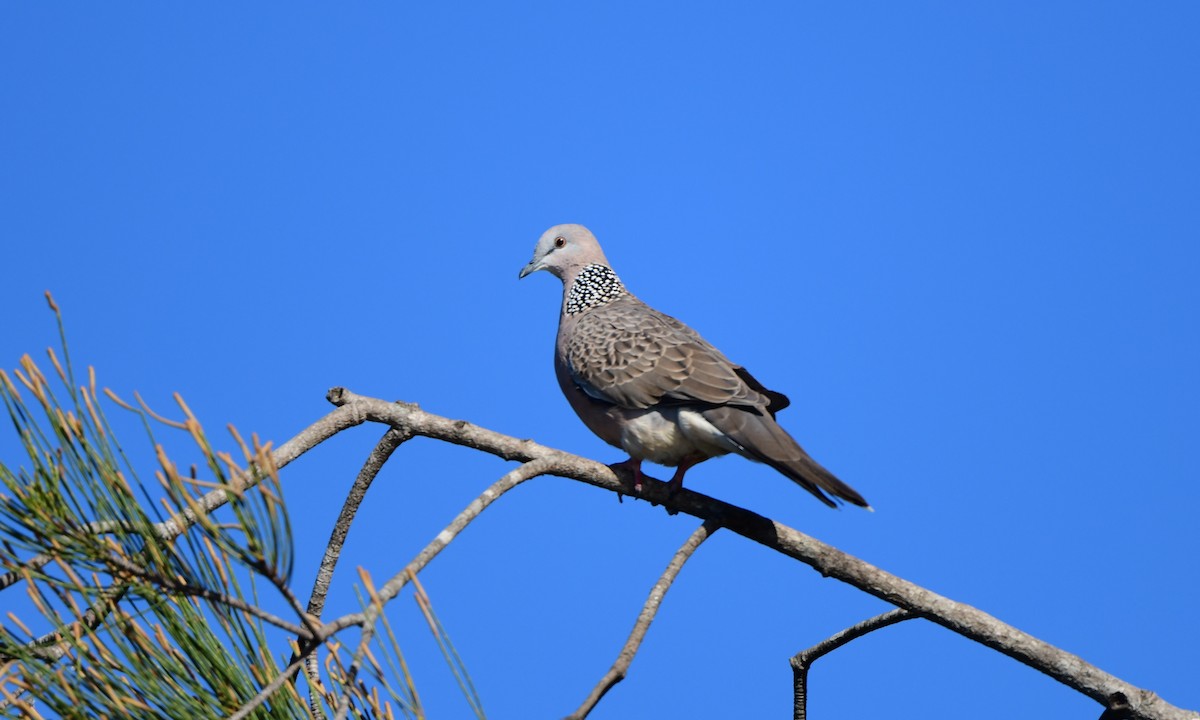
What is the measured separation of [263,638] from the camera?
2.49m

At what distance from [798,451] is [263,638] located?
199cm

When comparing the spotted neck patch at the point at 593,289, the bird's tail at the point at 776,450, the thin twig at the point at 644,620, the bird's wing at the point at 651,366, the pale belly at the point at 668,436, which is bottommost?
the thin twig at the point at 644,620

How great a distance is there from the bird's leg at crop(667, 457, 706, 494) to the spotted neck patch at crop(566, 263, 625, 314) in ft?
4.21

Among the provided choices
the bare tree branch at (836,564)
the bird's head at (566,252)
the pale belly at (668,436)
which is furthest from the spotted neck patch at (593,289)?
the bare tree branch at (836,564)

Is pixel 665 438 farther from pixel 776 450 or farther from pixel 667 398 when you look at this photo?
pixel 776 450

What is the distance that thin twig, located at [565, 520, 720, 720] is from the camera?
7.50 ft

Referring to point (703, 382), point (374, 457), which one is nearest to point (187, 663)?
point (374, 457)

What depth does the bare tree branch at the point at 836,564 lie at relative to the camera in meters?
3.19

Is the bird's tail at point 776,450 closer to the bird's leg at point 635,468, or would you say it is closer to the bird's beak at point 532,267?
the bird's leg at point 635,468

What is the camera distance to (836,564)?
3428 mm

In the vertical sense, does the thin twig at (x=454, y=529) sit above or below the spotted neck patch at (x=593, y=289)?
below

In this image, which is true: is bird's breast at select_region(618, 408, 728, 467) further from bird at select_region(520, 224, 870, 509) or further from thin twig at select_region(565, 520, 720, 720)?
thin twig at select_region(565, 520, 720, 720)

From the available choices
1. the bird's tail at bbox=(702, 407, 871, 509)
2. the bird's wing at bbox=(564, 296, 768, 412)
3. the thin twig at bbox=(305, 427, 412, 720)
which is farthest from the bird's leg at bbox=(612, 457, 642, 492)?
the thin twig at bbox=(305, 427, 412, 720)

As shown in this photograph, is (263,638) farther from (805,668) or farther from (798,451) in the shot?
(798,451)
